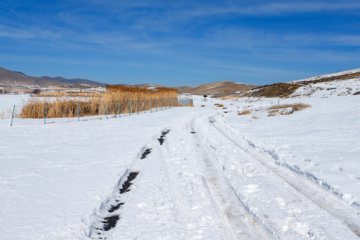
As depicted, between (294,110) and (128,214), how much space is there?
1575 centimetres

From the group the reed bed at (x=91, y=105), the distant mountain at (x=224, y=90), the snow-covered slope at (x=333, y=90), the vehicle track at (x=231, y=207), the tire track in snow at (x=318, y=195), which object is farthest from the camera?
the distant mountain at (x=224, y=90)

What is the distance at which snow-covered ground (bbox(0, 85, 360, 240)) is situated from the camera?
306cm

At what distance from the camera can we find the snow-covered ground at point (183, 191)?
3.06 meters

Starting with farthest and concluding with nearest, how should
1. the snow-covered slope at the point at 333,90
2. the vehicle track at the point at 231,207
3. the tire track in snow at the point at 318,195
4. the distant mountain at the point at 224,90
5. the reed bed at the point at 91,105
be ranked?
the distant mountain at the point at 224,90 < the snow-covered slope at the point at 333,90 < the reed bed at the point at 91,105 < the tire track in snow at the point at 318,195 < the vehicle track at the point at 231,207

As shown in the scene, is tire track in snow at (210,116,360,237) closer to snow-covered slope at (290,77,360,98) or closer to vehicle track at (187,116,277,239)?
vehicle track at (187,116,277,239)

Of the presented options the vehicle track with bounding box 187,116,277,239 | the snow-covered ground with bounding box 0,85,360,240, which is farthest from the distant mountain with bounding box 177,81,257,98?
the vehicle track with bounding box 187,116,277,239

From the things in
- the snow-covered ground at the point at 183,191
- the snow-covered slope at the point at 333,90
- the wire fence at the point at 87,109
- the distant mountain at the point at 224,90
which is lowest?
the snow-covered ground at the point at 183,191

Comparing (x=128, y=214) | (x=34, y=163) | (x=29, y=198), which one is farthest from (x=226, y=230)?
(x=34, y=163)

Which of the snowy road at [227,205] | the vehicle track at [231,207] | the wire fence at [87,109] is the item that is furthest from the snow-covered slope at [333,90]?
the vehicle track at [231,207]

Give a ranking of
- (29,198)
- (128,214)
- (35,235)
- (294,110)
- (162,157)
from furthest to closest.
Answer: (294,110)
(162,157)
(29,198)
(128,214)
(35,235)

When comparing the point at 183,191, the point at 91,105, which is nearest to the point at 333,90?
the point at 91,105

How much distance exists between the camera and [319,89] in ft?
118

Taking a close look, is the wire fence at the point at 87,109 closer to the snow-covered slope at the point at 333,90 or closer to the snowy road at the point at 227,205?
the snowy road at the point at 227,205

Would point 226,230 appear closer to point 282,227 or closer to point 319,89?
point 282,227
